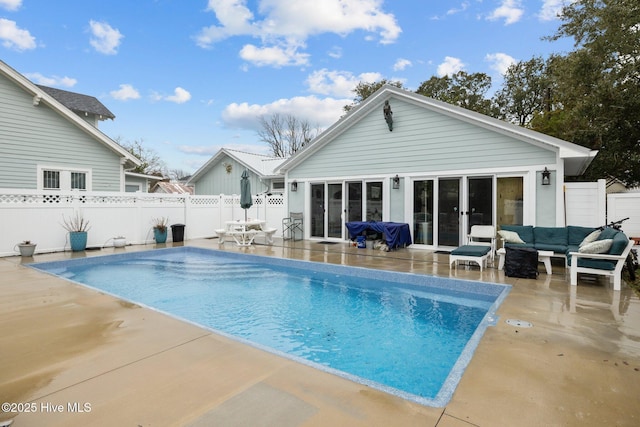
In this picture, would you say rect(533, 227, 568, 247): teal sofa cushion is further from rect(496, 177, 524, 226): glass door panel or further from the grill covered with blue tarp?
the grill covered with blue tarp

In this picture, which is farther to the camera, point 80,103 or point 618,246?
point 80,103

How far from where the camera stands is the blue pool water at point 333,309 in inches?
131

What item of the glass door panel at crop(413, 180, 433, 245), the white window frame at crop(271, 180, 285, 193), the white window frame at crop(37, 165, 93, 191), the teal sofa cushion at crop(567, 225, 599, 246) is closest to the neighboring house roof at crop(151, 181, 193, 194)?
the white window frame at crop(271, 180, 285, 193)

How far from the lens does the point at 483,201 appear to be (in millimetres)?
8609

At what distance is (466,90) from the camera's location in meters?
22.7

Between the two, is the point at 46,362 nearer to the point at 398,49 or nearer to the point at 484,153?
the point at 484,153

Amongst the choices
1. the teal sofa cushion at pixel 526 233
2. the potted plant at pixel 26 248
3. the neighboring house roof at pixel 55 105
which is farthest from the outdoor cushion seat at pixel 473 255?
the neighboring house roof at pixel 55 105

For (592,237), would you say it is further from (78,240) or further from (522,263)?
(78,240)

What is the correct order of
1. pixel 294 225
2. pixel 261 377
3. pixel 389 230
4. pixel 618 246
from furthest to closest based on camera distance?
1. pixel 294 225
2. pixel 389 230
3. pixel 618 246
4. pixel 261 377

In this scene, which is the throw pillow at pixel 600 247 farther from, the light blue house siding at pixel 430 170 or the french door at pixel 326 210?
the french door at pixel 326 210

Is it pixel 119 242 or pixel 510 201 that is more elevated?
pixel 510 201

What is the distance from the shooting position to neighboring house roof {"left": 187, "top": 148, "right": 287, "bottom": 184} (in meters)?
16.7

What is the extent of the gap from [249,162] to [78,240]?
9.28 m

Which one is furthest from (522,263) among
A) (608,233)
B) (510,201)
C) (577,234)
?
(510,201)
